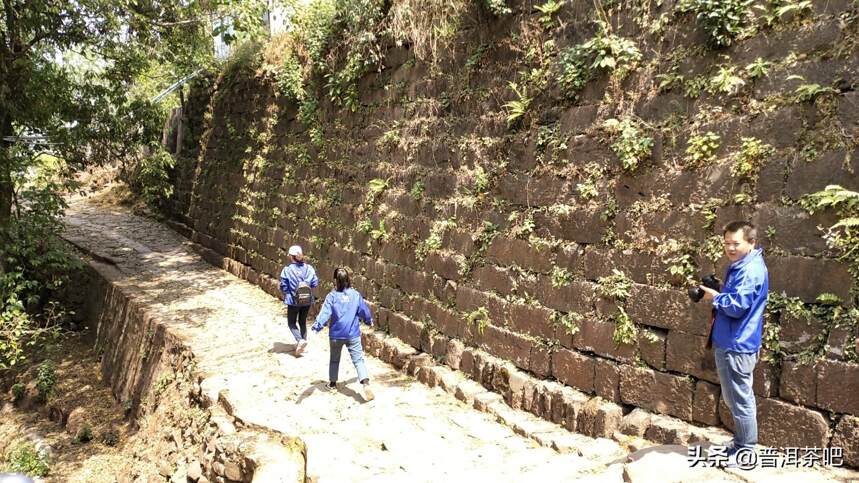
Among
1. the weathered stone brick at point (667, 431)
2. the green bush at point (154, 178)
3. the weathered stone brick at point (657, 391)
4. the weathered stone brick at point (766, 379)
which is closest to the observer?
the weathered stone brick at point (766, 379)

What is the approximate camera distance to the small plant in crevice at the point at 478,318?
20.9ft

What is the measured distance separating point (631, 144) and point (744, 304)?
177 cm

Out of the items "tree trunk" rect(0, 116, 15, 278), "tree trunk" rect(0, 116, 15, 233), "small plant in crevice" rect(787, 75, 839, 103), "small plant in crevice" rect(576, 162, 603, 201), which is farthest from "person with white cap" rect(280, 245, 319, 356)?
"small plant in crevice" rect(787, 75, 839, 103)

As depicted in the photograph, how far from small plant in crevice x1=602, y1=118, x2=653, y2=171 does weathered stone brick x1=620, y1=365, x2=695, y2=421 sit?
166 cm

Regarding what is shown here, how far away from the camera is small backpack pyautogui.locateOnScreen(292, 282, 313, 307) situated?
771cm

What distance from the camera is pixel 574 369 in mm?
5418

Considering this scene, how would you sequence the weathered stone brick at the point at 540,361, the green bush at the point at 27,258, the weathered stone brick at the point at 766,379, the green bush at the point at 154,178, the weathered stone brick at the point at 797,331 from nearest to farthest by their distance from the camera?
the weathered stone brick at the point at 797,331 < the weathered stone brick at the point at 766,379 < the weathered stone brick at the point at 540,361 < the green bush at the point at 27,258 < the green bush at the point at 154,178

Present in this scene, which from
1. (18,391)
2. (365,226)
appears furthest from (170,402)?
(18,391)

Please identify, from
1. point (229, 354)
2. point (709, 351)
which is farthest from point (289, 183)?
point (709, 351)

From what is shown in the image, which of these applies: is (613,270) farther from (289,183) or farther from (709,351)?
(289,183)

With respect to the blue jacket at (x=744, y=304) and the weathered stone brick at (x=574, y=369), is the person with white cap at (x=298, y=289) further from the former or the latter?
the blue jacket at (x=744, y=304)

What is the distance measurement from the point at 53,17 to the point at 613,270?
944 centimetres

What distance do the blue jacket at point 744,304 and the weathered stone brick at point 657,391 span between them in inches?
34.8

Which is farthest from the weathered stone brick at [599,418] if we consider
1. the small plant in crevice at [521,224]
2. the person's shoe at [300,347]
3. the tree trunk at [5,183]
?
the tree trunk at [5,183]
